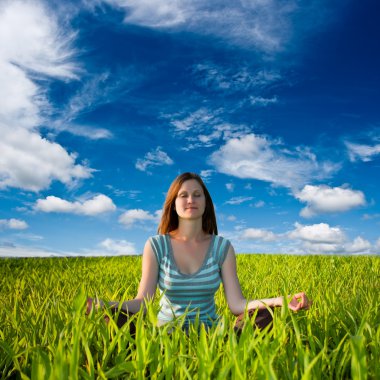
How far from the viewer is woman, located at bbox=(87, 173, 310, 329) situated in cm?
352

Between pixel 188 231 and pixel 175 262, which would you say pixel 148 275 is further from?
pixel 188 231

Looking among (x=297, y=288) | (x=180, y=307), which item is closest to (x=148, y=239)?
(x=180, y=307)

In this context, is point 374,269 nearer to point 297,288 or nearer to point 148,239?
point 297,288

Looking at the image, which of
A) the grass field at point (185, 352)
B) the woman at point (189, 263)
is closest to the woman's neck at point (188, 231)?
the woman at point (189, 263)

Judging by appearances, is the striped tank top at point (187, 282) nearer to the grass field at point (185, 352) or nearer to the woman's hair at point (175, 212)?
the woman's hair at point (175, 212)

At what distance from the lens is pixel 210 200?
3836 mm

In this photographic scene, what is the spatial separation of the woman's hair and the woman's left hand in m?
1.10

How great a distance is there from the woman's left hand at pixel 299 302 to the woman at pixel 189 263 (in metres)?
0.61

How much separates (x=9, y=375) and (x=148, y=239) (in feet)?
4.86

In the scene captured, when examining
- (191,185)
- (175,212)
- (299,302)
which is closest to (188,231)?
(175,212)

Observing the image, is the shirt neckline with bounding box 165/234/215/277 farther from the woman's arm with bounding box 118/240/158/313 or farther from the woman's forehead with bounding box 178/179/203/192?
the woman's forehead with bounding box 178/179/203/192

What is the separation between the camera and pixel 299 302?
2900mm

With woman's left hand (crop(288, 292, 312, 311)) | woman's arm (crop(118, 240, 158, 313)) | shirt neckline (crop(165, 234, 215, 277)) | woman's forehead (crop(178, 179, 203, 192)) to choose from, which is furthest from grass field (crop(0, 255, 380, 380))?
woman's forehead (crop(178, 179, 203, 192))

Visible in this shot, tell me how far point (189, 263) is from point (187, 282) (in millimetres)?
169
